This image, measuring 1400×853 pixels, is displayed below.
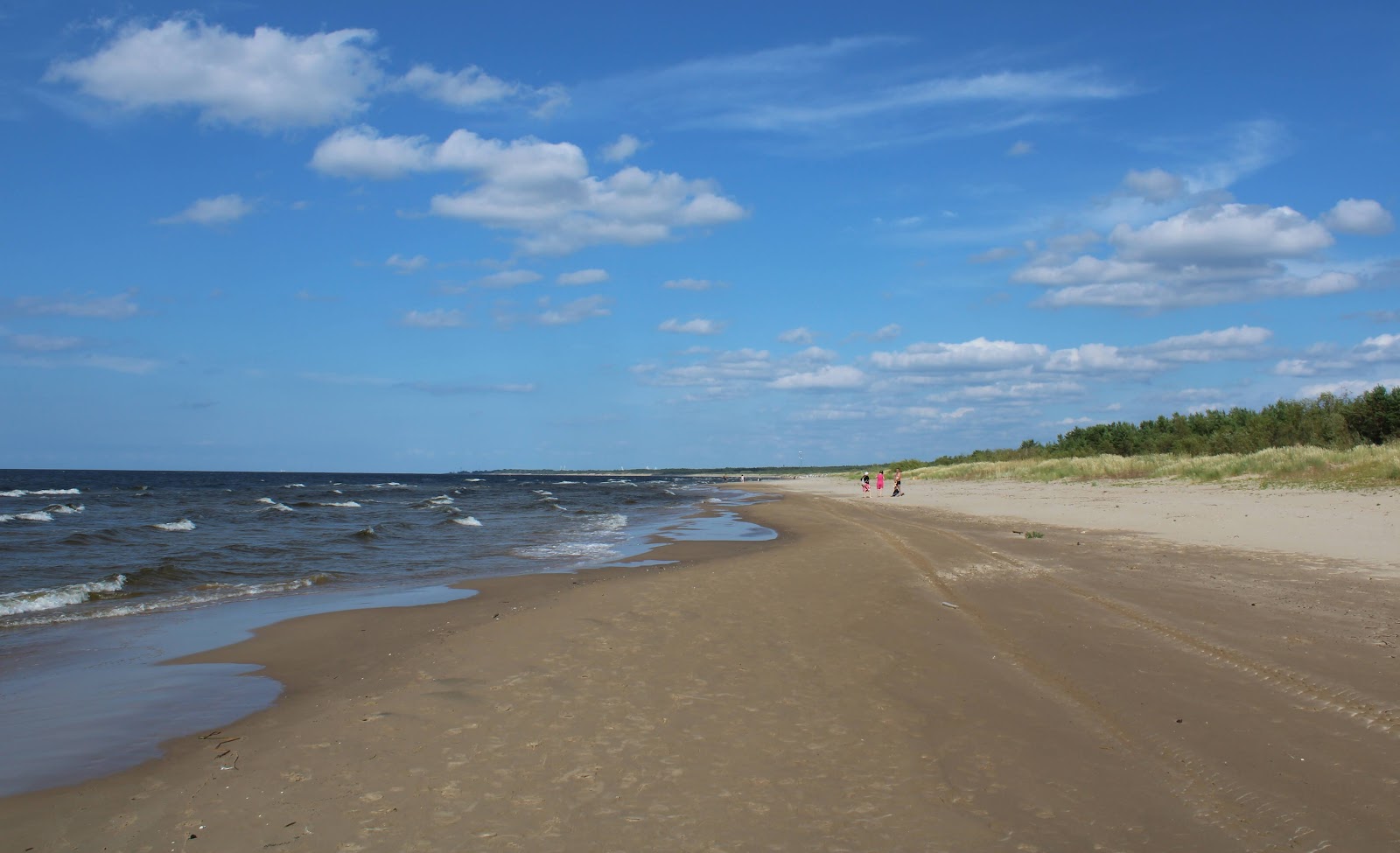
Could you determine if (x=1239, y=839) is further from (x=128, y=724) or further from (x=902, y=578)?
(x=902, y=578)

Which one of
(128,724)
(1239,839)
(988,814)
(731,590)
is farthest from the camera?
(731,590)

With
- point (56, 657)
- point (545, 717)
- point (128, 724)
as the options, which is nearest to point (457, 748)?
point (545, 717)

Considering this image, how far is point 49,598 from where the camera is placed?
13336 millimetres

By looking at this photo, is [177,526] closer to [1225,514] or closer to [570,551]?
[570,551]

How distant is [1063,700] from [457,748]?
473cm

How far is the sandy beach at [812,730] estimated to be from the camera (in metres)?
4.52

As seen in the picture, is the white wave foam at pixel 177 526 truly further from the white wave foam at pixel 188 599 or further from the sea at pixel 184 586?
the white wave foam at pixel 188 599

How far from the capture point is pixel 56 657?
9.37 meters

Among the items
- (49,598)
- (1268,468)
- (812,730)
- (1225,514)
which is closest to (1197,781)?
(812,730)

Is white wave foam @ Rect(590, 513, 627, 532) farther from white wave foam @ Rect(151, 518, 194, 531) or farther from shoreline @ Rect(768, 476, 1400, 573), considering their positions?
white wave foam @ Rect(151, 518, 194, 531)

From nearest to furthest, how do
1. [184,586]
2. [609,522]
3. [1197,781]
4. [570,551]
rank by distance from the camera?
[1197,781]
[184,586]
[570,551]
[609,522]

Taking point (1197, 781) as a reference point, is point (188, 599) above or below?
below

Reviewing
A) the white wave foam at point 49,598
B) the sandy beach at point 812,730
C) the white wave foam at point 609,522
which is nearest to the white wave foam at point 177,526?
the white wave foam at point 609,522

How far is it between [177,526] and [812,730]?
2938cm
